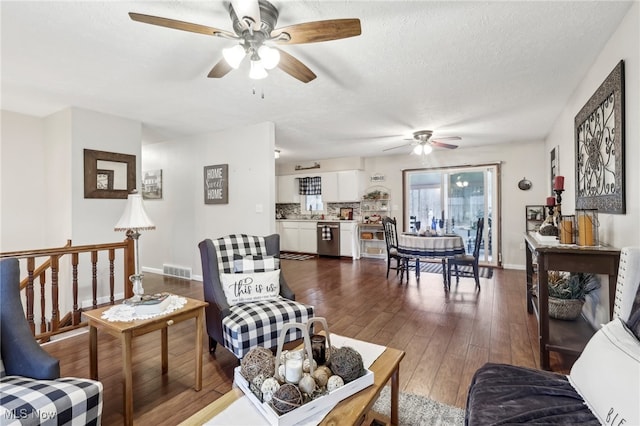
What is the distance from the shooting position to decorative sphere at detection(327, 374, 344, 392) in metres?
1.18

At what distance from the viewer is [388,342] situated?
108 inches

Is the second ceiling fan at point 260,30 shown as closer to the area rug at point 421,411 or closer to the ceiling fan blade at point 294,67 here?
the ceiling fan blade at point 294,67

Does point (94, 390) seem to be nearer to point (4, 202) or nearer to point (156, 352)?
point (156, 352)

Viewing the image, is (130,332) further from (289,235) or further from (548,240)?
(289,235)

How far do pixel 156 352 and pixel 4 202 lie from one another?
Result: 3081mm

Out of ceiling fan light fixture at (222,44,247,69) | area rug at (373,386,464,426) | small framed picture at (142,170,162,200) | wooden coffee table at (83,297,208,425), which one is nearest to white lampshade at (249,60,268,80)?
ceiling fan light fixture at (222,44,247,69)

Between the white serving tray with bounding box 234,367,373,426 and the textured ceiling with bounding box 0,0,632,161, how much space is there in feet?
6.53

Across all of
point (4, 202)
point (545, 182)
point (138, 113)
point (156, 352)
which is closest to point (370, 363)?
point (156, 352)

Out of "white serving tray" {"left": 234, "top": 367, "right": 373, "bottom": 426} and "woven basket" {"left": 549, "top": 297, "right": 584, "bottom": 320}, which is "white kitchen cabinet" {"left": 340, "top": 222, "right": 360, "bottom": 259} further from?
"white serving tray" {"left": 234, "top": 367, "right": 373, "bottom": 426}

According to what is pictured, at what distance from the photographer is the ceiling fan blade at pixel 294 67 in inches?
81.2

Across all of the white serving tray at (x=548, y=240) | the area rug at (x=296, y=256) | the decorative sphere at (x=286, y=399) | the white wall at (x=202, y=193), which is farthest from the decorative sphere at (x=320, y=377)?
the area rug at (x=296, y=256)

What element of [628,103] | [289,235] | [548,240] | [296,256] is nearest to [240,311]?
[548,240]

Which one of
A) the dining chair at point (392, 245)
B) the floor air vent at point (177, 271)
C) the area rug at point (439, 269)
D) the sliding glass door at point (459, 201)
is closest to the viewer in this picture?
the dining chair at point (392, 245)

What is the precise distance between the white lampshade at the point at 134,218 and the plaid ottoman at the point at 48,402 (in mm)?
1180
